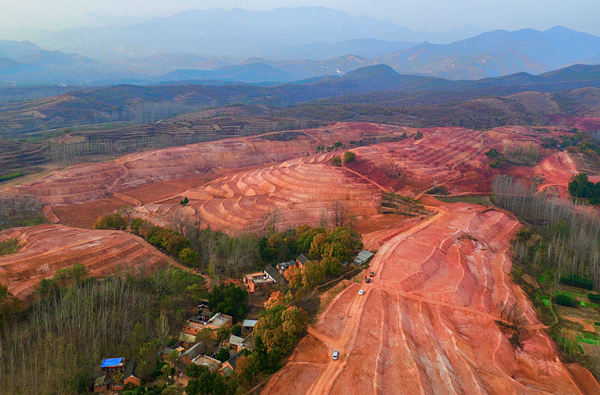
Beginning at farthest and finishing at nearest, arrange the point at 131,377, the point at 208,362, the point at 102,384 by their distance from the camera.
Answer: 1. the point at 208,362
2. the point at 131,377
3. the point at 102,384

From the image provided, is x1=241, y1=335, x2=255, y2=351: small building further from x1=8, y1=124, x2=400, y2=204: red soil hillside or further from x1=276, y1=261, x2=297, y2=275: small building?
x1=8, y1=124, x2=400, y2=204: red soil hillside

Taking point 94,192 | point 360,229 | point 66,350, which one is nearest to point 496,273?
point 360,229

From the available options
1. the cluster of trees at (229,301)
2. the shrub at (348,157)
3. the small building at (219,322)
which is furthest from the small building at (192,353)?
the shrub at (348,157)

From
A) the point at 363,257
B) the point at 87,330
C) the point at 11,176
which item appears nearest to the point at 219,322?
the point at 87,330

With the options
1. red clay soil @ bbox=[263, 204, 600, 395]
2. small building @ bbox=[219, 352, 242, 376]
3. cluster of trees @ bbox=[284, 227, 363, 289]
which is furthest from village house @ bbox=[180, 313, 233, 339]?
red clay soil @ bbox=[263, 204, 600, 395]

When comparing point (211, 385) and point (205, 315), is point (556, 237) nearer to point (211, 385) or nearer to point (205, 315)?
point (205, 315)

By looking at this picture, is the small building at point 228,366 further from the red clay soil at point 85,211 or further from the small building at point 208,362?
the red clay soil at point 85,211

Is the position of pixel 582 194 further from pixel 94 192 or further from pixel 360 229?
pixel 94 192
